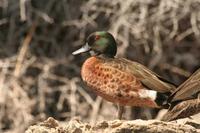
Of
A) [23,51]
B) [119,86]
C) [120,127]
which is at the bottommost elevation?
[120,127]

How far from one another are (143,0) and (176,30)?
1.65ft

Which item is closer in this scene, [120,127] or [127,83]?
[120,127]

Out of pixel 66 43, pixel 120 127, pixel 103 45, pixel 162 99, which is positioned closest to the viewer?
pixel 120 127

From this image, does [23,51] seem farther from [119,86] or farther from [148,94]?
[148,94]

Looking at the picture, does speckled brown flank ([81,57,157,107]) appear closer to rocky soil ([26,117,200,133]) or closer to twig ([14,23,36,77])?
rocky soil ([26,117,200,133])

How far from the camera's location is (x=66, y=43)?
9.75m

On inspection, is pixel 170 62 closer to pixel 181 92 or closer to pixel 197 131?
pixel 181 92

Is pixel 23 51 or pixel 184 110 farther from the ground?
pixel 23 51

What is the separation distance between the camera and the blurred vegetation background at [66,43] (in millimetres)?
9453

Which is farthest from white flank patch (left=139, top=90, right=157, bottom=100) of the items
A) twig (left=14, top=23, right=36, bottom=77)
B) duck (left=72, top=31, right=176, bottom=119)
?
twig (left=14, top=23, right=36, bottom=77)

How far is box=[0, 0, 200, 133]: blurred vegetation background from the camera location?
9.45 meters

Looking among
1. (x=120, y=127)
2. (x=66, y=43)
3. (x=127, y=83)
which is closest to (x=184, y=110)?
(x=120, y=127)

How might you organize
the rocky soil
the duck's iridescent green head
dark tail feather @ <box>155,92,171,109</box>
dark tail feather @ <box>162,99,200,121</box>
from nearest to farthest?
the rocky soil → dark tail feather @ <box>162,99,200,121</box> → dark tail feather @ <box>155,92,171,109</box> → the duck's iridescent green head

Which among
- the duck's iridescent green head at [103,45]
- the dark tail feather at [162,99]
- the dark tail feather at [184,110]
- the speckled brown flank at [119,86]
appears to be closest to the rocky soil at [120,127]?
the dark tail feather at [184,110]
